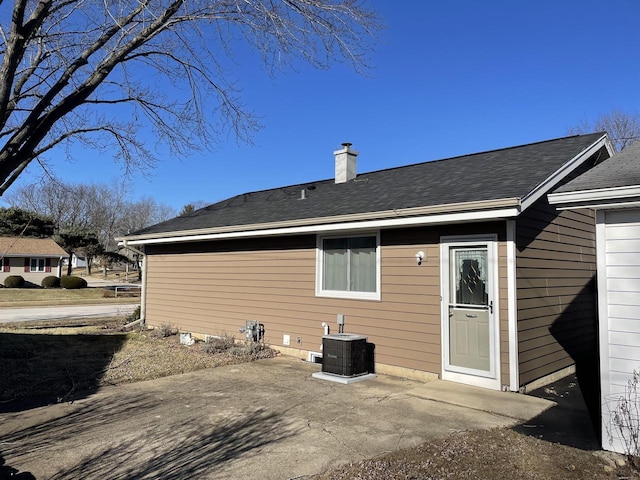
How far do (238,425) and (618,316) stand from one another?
3.94m

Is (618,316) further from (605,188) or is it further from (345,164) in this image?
(345,164)

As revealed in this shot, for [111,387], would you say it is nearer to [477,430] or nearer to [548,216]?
[477,430]

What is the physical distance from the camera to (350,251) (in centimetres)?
817

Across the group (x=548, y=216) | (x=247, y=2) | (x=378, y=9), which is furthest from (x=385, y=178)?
(x=247, y=2)

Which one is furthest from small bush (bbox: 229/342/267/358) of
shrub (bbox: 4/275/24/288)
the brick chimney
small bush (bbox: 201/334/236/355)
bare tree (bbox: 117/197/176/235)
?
bare tree (bbox: 117/197/176/235)

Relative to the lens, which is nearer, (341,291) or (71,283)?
(341,291)

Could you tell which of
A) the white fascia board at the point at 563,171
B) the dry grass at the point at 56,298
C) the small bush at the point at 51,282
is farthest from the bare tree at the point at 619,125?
the small bush at the point at 51,282

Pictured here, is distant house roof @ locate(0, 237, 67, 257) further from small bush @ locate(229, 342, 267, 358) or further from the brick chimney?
small bush @ locate(229, 342, 267, 358)

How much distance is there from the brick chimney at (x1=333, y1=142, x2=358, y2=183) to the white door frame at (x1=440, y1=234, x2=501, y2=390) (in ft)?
17.2

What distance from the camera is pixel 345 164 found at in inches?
458

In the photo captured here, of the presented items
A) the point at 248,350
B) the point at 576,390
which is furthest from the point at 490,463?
the point at 248,350

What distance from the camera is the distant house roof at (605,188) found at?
Answer: 12.6ft

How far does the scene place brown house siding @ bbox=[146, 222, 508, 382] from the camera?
6.94 meters

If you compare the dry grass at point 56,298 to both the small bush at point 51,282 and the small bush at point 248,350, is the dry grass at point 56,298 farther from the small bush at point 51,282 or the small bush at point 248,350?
the small bush at point 248,350
